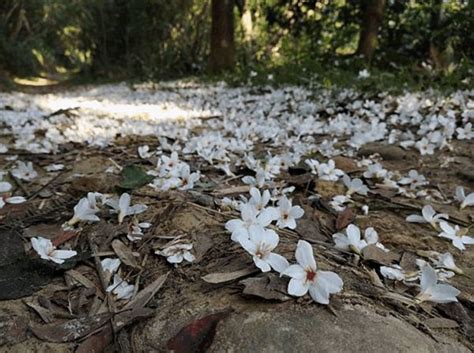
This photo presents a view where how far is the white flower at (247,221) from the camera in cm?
126

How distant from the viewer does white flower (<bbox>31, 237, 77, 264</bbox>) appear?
1.31 m

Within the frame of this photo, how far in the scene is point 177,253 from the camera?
1323 millimetres

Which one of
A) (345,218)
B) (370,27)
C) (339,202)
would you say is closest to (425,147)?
(339,202)

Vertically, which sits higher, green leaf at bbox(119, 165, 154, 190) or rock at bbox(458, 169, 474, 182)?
green leaf at bbox(119, 165, 154, 190)

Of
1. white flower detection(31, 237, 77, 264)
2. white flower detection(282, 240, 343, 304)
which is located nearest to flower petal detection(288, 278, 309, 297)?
white flower detection(282, 240, 343, 304)

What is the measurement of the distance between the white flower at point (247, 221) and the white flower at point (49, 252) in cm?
51

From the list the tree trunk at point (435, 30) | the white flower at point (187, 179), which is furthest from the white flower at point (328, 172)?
the tree trunk at point (435, 30)

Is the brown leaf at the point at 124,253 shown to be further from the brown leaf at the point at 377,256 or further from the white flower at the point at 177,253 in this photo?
the brown leaf at the point at 377,256

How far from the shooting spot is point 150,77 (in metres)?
11.5

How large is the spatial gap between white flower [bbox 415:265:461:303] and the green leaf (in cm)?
122

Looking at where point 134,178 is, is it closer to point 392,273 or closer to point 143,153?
point 143,153

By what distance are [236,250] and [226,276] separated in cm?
16

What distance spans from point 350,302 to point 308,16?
1037 centimetres

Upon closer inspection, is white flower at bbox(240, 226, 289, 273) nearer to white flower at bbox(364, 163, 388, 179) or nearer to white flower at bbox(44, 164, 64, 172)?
white flower at bbox(364, 163, 388, 179)
